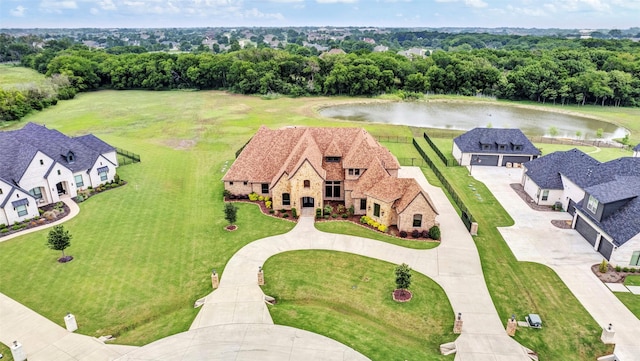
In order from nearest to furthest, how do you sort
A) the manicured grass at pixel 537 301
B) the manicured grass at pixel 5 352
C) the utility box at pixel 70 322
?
the manicured grass at pixel 5 352
the manicured grass at pixel 537 301
the utility box at pixel 70 322

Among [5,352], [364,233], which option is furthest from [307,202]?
[5,352]

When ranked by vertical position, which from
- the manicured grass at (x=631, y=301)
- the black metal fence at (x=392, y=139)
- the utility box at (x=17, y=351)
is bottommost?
the manicured grass at (x=631, y=301)

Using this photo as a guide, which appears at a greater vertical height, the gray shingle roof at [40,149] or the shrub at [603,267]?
the gray shingle roof at [40,149]

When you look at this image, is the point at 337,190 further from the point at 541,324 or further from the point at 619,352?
the point at 619,352

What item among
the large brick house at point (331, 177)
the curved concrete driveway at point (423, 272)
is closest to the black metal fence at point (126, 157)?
the large brick house at point (331, 177)

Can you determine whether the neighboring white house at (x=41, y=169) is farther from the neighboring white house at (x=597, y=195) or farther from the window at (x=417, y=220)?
the neighboring white house at (x=597, y=195)

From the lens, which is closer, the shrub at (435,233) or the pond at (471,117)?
the shrub at (435,233)

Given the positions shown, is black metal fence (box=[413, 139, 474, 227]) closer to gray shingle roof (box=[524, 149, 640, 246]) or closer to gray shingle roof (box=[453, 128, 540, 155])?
gray shingle roof (box=[453, 128, 540, 155])
